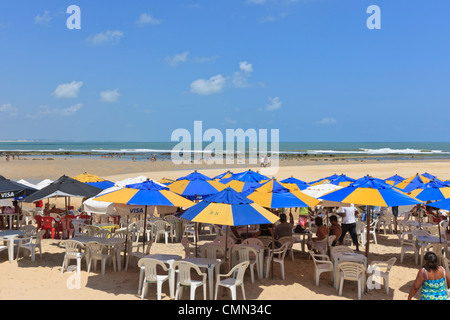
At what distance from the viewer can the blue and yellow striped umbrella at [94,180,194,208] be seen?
688 centimetres

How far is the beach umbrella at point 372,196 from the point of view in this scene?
639 centimetres

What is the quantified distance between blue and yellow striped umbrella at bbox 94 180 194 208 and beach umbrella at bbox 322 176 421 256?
2.99 meters

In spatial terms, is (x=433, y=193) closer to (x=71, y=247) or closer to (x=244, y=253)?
(x=244, y=253)

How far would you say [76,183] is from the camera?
927cm

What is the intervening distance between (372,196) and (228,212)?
8.77 feet

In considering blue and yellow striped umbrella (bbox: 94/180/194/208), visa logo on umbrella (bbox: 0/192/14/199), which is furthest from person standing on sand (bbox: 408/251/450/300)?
visa logo on umbrella (bbox: 0/192/14/199)

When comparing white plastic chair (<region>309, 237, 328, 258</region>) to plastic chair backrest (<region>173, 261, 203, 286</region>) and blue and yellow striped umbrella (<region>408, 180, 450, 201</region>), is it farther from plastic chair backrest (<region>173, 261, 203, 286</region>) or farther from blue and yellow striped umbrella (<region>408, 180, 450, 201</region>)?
plastic chair backrest (<region>173, 261, 203, 286</region>)

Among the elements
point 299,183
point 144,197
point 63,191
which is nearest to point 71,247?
point 63,191

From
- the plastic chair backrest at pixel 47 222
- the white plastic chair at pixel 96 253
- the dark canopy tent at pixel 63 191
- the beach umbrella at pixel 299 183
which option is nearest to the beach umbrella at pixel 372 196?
the beach umbrella at pixel 299 183
